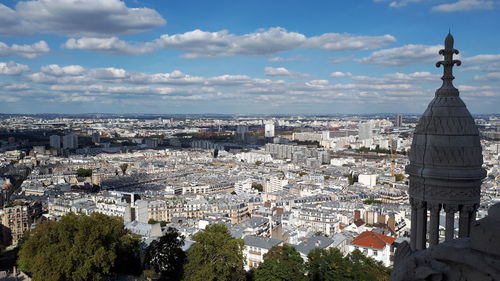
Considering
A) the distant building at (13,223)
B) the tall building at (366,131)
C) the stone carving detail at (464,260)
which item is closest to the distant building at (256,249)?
the distant building at (13,223)

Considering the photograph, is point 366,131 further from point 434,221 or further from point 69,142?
point 434,221

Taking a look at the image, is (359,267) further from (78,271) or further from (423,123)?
(423,123)

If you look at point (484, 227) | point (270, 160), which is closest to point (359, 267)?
point (484, 227)

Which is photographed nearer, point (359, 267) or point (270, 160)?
point (359, 267)

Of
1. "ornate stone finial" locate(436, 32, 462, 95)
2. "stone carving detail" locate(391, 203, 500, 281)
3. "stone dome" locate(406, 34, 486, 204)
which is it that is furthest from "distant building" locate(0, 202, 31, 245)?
"stone carving detail" locate(391, 203, 500, 281)

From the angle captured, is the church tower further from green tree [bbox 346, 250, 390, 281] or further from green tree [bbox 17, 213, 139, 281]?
green tree [bbox 17, 213, 139, 281]

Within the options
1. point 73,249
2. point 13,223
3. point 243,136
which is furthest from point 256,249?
point 243,136
